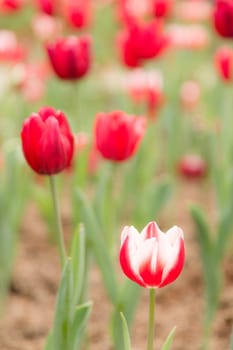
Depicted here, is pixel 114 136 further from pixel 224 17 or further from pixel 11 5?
pixel 11 5

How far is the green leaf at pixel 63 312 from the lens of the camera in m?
1.39

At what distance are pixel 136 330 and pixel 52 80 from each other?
191 cm

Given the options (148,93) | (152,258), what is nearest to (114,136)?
(152,258)

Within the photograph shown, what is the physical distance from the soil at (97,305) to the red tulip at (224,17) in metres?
0.65

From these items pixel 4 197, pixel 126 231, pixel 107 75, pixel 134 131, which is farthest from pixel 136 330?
pixel 107 75

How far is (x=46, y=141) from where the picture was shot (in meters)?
1.45

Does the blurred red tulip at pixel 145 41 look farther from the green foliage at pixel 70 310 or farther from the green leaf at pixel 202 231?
the green foliage at pixel 70 310

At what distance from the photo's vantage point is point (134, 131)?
68.5 inches

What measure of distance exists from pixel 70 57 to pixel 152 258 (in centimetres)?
93

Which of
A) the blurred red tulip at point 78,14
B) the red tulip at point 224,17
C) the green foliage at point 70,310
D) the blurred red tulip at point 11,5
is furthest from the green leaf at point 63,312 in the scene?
the blurred red tulip at point 11,5

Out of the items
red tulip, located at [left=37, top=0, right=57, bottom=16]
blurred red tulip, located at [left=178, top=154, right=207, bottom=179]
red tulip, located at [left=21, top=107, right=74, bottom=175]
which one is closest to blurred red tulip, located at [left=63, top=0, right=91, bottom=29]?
red tulip, located at [left=37, top=0, right=57, bottom=16]

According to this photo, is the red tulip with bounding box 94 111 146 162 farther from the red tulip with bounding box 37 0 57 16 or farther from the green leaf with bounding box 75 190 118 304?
the red tulip with bounding box 37 0 57 16

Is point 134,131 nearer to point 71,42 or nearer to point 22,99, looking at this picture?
point 71,42

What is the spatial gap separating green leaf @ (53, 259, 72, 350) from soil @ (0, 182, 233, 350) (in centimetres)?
49
